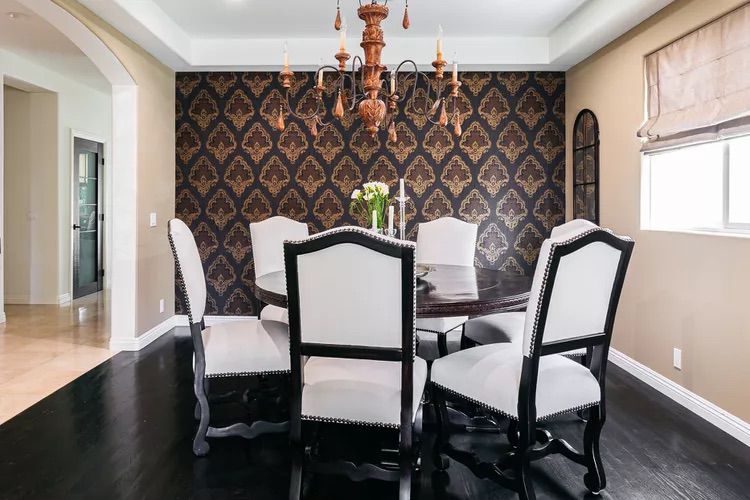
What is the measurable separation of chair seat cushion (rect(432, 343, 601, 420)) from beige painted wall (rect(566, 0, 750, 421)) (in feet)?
3.89

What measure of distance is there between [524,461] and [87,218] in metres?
6.70

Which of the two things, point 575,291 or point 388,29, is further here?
point 388,29

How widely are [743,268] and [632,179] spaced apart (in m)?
1.27

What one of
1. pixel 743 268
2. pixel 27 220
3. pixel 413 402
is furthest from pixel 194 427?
pixel 27 220

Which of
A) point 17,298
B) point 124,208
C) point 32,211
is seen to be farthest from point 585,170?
point 17,298

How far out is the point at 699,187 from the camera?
10.8ft

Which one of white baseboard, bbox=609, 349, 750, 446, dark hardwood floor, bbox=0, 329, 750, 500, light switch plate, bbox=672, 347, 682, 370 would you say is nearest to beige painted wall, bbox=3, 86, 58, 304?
dark hardwood floor, bbox=0, 329, 750, 500

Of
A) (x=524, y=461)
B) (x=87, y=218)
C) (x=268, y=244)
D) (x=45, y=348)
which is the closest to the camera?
(x=524, y=461)

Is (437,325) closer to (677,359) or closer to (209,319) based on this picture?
(677,359)

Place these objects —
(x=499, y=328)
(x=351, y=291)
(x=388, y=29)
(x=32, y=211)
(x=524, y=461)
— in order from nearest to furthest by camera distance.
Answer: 1. (x=351, y=291)
2. (x=524, y=461)
3. (x=499, y=328)
4. (x=388, y=29)
5. (x=32, y=211)

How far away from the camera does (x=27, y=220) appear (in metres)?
6.27

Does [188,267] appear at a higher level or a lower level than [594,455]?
higher

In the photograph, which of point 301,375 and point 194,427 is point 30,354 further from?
point 301,375

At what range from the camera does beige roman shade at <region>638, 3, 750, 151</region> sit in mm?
2709
